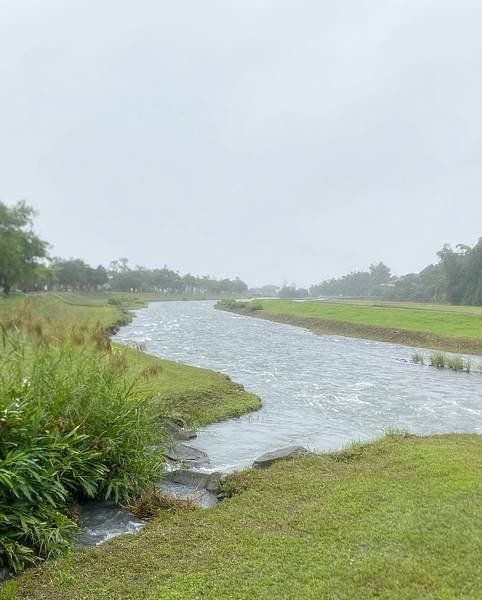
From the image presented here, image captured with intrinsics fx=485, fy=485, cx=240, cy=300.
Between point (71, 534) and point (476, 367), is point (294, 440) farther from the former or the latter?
point (476, 367)

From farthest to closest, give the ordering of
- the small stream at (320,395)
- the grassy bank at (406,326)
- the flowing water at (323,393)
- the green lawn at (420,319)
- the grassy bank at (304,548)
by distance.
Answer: the green lawn at (420,319) → the grassy bank at (406,326) → the flowing water at (323,393) → the small stream at (320,395) → the grassy bank at (304,548)

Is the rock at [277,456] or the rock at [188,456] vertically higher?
the rock at [277,456]

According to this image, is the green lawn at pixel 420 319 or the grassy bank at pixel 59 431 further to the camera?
the green lawn at pixel 420 319

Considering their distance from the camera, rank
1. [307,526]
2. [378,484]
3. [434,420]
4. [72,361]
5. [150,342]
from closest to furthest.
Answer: [307,526] → [378,484] → [72,361] → [434,420] → [150,342]

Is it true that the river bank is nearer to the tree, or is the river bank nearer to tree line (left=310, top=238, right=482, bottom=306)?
the tree

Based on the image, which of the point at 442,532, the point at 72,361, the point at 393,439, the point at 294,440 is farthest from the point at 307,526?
the point at 294,440

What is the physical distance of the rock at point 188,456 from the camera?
10.4m

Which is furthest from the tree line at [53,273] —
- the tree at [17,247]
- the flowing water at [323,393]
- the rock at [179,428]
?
the rock at [179,428]

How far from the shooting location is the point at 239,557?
18.7ft

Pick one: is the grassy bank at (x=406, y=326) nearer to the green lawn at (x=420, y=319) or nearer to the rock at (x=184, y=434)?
the green lawn at (x=420, y=319)

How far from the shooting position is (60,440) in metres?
7.00

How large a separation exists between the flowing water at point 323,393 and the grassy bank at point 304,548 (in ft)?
11.5

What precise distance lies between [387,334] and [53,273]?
67685 millimetres

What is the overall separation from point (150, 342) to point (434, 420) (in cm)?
2232
